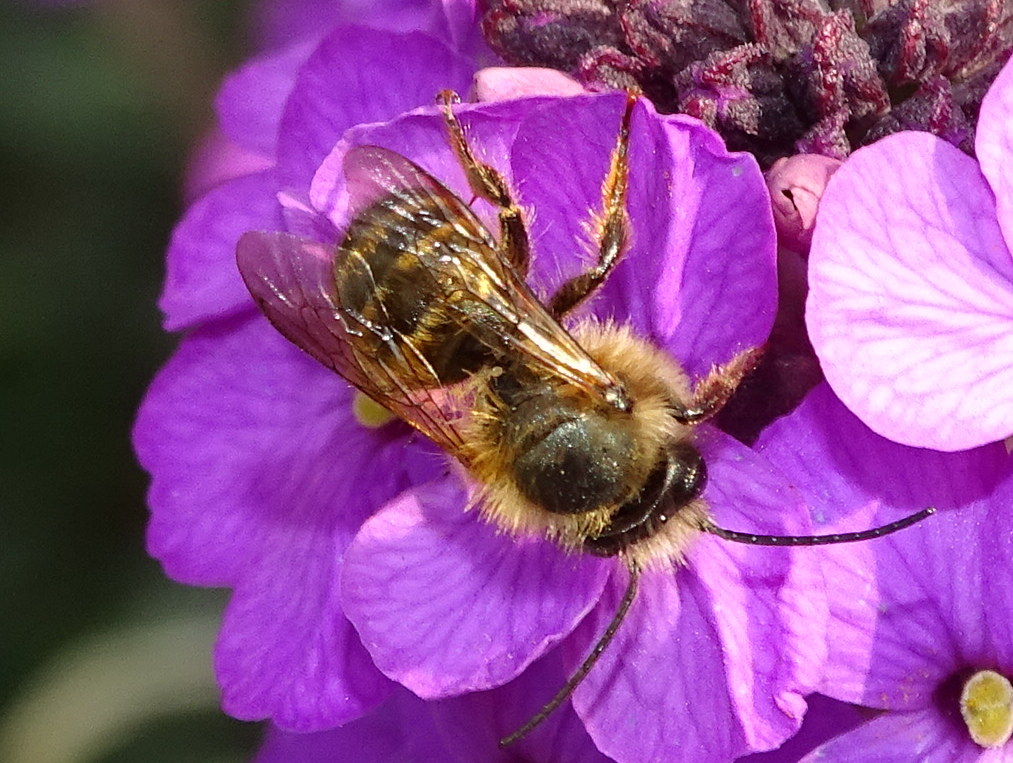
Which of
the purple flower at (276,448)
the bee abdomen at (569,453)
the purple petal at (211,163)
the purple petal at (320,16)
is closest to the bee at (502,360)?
the bee abdomen at (569,453)

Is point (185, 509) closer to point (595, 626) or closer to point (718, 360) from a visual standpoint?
point (595, 626)

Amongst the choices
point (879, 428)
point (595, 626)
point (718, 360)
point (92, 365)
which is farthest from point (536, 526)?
point (92, 365)

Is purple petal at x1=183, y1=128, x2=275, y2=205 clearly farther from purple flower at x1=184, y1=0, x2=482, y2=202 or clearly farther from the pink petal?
the pink petal

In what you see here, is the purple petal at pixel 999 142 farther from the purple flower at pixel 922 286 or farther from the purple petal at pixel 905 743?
the purple petal at pixel 905 743

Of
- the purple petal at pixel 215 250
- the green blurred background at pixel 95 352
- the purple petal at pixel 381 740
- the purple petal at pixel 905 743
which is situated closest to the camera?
the purple petal at pixel 905 743

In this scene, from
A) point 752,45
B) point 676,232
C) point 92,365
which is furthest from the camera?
point 92,365

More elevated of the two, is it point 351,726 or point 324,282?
point 324,282

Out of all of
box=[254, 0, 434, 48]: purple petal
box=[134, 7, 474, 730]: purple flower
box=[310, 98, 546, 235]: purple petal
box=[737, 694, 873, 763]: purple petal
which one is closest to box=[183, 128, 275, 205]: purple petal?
box=[254, 0, 434, 48]: purple petal
